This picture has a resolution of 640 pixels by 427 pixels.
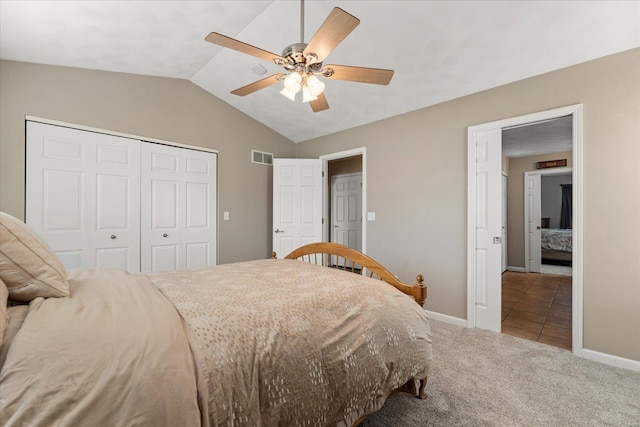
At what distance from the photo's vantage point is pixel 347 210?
6043 mm

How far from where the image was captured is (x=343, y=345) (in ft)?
3.88

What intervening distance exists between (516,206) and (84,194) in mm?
7300

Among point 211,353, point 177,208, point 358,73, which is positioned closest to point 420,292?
point 211,353

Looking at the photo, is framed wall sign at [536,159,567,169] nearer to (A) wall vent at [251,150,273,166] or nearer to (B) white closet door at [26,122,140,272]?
(A) wall vent at [251,150,273,166]

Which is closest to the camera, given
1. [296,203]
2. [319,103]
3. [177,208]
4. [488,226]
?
[319,103]

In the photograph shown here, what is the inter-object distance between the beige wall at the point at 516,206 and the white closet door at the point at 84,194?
6762mm

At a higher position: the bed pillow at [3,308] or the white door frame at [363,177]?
the white door frame at [363,177]

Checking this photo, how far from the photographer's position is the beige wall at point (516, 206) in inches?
225

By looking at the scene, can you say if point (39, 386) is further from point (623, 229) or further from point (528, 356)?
point (623, 229)

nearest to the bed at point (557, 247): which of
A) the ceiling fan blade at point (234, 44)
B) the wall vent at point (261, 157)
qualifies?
the wall vent at point (261, 157)

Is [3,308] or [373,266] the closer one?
[3,308]

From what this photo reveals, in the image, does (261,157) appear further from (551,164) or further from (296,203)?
(551,164)

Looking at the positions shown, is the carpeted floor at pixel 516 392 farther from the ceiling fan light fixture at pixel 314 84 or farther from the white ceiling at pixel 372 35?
the white ceiling at pixel 372 35

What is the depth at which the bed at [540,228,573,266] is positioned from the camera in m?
6.00
